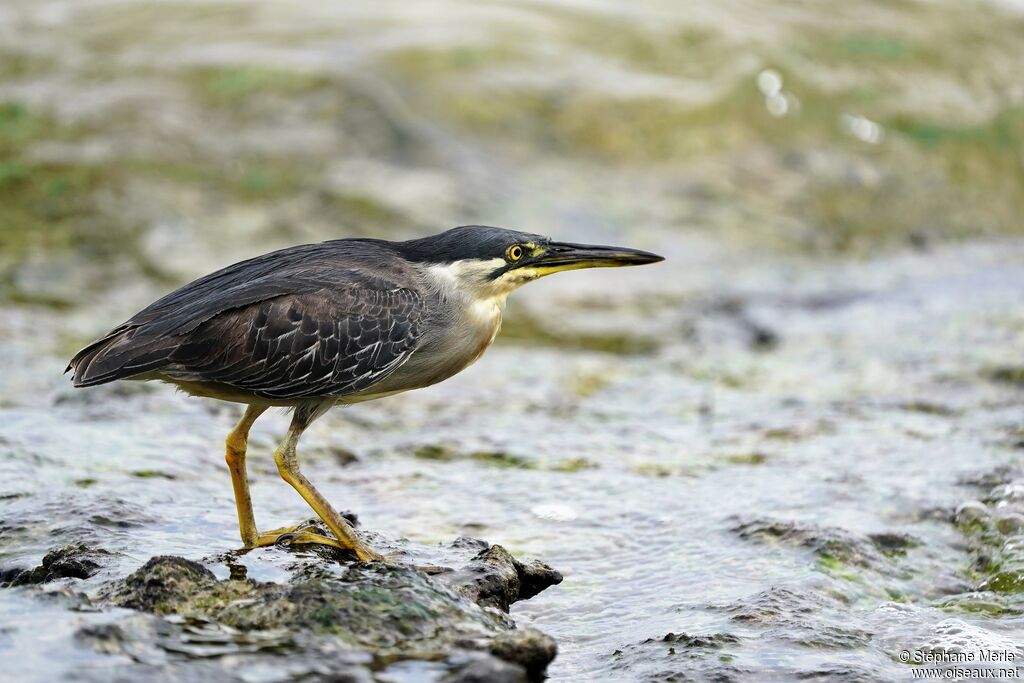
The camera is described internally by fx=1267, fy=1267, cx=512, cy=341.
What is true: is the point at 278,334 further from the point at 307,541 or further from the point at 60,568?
the point at 60,568

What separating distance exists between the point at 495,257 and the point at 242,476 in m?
1.55

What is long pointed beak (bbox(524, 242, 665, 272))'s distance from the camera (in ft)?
20.0

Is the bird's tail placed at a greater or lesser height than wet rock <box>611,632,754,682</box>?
greater

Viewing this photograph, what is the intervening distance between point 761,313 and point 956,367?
220cm

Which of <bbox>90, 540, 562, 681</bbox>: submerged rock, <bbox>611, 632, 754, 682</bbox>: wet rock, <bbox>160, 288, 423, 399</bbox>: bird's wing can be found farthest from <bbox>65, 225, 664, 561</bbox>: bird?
<bbox>611, 632, 754, 682</bbox>: wet rock

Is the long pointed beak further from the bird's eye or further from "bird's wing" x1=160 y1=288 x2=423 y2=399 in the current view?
"bird's wing" x1=160 y1=288 x2=423 y2=399

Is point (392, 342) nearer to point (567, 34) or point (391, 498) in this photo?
point (391, 498)

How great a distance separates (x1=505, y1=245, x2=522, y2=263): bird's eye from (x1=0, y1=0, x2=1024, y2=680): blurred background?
1.37 metres

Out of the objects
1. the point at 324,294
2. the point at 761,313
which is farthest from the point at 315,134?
the point at 324,294

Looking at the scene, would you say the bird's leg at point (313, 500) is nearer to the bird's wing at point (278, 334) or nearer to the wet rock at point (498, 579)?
the bird's wing at point (278, 334)

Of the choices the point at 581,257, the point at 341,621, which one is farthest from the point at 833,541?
the point at 341,621

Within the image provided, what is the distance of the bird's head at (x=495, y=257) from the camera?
5.97m

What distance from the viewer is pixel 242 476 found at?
5.75 m

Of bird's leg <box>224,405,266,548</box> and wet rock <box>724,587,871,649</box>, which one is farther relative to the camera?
bird's leg <box>224,405,266,548</box>
